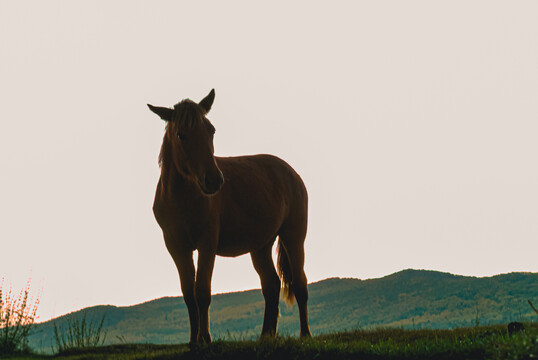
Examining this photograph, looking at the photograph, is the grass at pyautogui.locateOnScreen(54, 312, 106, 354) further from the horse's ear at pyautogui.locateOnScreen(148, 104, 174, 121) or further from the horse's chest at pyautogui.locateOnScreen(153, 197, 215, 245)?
the horse's ear at pyautogui.locateOnScreen(148, 104, 174, 121)

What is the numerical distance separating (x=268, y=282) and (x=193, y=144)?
328 cm

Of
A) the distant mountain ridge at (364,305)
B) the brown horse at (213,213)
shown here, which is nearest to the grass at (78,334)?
the brown horse at (213,213)

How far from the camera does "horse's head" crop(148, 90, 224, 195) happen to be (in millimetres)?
6973

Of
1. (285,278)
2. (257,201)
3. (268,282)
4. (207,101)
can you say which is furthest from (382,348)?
(207,101)

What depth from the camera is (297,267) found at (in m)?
9.41

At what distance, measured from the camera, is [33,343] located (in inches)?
458

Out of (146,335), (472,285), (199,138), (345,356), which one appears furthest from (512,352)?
(146,335)

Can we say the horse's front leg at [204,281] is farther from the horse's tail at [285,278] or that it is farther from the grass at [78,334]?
the grass at [78,334]

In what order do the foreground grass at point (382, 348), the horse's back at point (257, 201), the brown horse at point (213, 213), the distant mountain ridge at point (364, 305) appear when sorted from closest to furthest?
1. the foreground grass at point (382, 348)
2. the brown horse at point (213, 213)
3. the horse's back at point (257, 201)
4. the distant mountain ridge at point (364, 305)

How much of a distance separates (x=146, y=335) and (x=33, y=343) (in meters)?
15.6

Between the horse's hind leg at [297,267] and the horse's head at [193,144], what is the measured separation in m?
2.83

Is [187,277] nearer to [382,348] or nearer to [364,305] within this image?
[382,348]

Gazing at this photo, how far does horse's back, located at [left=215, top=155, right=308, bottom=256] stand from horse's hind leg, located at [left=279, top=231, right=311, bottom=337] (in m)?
0.19

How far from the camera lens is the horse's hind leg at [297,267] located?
9.37 metres
